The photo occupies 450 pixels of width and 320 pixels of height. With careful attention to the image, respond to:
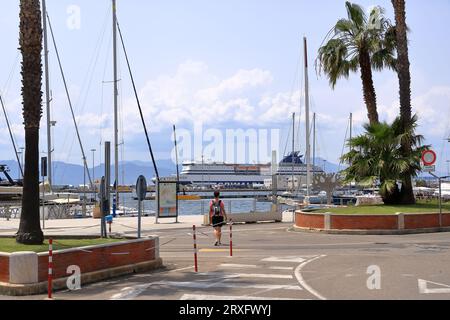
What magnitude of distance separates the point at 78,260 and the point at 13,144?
35.5m

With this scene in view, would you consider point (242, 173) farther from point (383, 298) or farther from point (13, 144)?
point (383, 298)

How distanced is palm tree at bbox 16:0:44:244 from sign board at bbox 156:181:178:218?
19381 millimetres

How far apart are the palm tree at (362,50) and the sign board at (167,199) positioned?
1030 cm

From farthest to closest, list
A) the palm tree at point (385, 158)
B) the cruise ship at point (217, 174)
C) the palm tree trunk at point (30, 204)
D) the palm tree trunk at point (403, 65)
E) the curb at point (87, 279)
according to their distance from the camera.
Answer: the cruise ship at point (217, 174)
the palm tree trunk at point (403, 65)
the palm tree at point (385, 158)
the palm tree trunk at point (30, 204)
the curb at point (87, 279)

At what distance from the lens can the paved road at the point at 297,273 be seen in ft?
37.0

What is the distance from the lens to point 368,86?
1230 inches

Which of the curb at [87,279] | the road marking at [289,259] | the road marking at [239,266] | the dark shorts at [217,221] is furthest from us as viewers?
the dark shorts at [217,221]

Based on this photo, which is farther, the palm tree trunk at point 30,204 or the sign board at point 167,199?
the sign board at point 167,199

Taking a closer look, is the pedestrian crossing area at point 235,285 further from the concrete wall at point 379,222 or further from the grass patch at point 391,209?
the grass patch at point 391,209

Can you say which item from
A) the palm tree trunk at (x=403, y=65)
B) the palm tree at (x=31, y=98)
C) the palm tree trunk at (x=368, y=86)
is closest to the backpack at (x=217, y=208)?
the palm tree at (x=31, y=98)

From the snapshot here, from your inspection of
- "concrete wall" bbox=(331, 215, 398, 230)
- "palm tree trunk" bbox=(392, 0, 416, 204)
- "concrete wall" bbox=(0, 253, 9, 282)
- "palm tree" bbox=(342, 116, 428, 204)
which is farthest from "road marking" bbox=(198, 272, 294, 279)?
"palm tree trunk" bbox=(392, 0, 416, 204)

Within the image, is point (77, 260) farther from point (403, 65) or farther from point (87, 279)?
point (403, 65)

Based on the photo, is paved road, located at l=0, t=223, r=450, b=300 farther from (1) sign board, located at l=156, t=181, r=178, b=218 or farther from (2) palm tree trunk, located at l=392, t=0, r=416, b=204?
(1) sign board, located at l=156, t=181, r=178, b=218
